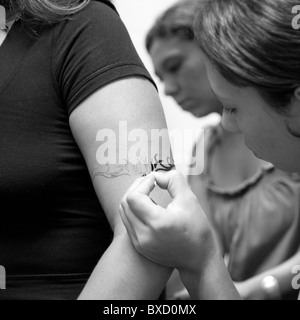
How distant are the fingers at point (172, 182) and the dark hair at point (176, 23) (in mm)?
1199

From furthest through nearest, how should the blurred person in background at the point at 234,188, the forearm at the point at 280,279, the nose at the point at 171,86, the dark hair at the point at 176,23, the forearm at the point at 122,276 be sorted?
1. the nose at the point at 171,86
2. the dark hair at the point at 176,23
3. the blurred person in background at the point at 234,188
4. the forearm at the point at 280,279
5. the forearm at the point at 122,276

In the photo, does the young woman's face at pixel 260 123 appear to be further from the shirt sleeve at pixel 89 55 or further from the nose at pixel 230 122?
the shirt sleeve at pixel 89 55

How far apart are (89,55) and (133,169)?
0.55ft

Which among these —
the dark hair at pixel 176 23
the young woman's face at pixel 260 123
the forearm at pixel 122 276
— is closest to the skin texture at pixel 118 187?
the forearm at pixel 122 276

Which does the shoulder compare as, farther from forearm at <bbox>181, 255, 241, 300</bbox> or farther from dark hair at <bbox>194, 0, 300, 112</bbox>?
forearm at <bbox>181, 255, 241, 300</bbox>

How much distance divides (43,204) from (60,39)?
9.1 inches

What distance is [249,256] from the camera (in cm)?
190

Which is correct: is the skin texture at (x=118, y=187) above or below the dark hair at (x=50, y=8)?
below

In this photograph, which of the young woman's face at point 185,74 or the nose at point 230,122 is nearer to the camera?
the nose at point 230,122

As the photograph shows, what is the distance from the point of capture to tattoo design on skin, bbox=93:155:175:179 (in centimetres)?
94

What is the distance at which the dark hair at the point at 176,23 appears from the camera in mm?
2084

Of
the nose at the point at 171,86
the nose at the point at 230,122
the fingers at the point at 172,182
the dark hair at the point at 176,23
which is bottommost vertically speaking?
the nose at the point at 171,86

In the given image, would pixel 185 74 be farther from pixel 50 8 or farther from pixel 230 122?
pixel 50 8

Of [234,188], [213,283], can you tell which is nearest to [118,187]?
[213,283]
